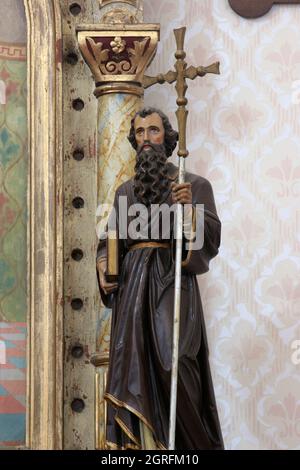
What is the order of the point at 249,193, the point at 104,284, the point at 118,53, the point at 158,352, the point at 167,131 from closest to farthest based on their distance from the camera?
the point at 158,352 → the point at 104,284 → the point at 167,131 → the point at 118,53 → the point at 249,193

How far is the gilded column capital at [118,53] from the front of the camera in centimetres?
765

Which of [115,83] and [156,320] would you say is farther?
[115,83]

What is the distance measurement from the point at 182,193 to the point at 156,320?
0.48 m

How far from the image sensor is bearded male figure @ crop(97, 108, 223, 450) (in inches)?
263

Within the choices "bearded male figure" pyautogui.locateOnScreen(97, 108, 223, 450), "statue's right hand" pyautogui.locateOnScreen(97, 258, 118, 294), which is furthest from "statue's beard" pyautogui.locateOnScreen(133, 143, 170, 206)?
"statue's right hand" pyautogui.locateOnScreen(97, 258, 118, 294)

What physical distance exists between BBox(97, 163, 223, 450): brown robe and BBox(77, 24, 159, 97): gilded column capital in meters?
0.92

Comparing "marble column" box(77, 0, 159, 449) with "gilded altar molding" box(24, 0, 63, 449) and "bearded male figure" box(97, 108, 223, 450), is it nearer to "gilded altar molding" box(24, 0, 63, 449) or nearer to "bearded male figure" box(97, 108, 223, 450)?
"gilded altar molding" box(24, 0, 63, 449)

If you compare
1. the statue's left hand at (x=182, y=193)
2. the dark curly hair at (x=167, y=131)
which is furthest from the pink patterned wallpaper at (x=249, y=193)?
the statue's left hand at (x=182, y=193)

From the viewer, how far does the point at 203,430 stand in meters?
6.74

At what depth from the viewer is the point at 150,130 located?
700 cm

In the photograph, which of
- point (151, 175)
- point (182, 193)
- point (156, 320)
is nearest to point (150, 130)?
point (151, 175)

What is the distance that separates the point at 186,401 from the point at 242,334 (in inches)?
46.1

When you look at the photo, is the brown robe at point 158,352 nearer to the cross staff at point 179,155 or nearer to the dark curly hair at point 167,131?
the cross staff at point 179,155

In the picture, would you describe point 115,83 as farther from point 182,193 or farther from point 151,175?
point 182,193
